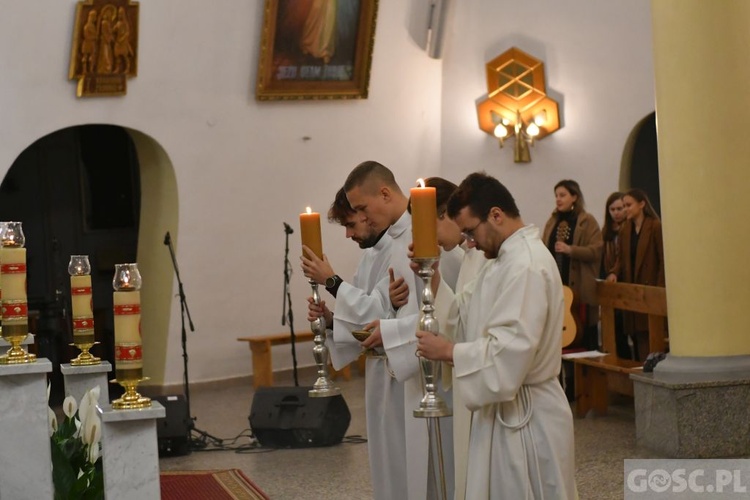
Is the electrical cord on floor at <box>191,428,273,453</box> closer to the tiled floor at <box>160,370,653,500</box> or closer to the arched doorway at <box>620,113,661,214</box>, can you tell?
the tiled floor at <box>160,370,653,500</box>

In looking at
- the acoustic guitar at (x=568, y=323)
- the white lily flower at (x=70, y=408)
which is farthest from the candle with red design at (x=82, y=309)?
the acoustic guitar at (x=568, y=323)

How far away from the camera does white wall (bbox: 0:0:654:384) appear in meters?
11.0

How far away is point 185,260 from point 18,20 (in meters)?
2.89

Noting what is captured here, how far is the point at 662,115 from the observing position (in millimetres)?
7465

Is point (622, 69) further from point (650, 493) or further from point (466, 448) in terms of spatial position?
point (466, 448)

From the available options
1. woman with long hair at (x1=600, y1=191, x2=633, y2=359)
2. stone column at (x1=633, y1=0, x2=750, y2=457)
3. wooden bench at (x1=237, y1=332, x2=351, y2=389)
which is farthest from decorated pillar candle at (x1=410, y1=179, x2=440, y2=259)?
wooden bench at (x1=237, y1=332, x2=351, y2=389)

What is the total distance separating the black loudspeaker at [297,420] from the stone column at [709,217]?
2.71 m

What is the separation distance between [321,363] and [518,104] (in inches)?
333

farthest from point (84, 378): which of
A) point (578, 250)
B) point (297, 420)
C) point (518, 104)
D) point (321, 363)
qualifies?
point (518, 104)

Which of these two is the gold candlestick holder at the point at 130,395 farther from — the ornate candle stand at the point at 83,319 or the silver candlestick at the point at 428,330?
the ornate candle stand at the point at 83,319

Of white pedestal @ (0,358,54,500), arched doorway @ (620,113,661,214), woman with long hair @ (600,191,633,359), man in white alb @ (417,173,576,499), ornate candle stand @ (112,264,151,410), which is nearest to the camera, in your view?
ornate candle stand @ (112,264,151,410)

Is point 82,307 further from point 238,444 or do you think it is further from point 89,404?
point 238,444

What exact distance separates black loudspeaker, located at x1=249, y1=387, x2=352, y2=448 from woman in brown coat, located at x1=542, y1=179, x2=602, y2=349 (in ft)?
6.90

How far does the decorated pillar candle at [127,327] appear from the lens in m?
3.38
